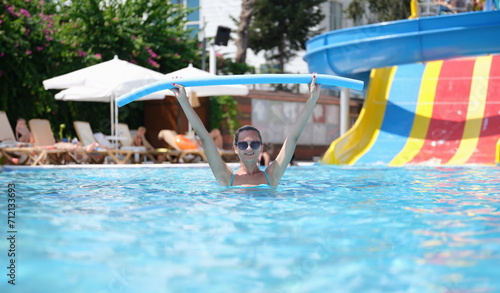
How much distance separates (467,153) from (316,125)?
7.66m

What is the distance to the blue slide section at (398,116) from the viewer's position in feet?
40.4

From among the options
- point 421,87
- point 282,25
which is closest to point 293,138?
point 421,87

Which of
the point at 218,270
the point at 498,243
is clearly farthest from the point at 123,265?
Answer: the point at 498,243

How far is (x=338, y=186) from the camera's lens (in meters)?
6.41

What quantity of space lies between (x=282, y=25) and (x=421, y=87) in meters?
13.9

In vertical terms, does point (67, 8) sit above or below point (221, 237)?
above

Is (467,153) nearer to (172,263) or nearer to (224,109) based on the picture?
(224,109)

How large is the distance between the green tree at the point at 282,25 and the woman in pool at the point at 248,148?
2119 cm

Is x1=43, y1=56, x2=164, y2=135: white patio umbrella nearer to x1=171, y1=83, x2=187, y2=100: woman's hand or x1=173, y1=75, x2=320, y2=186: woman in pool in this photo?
x1=173, y1=75, x2=320, y2=186: woman in pool

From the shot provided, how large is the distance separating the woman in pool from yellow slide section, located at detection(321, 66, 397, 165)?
6627mm

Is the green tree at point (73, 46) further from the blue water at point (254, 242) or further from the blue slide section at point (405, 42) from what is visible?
the blue water at point (254, 242)

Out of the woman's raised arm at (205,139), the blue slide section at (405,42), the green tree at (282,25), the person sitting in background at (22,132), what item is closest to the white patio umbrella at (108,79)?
the person sitting in background at (22,132)

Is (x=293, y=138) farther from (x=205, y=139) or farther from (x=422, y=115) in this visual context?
(x=422, y=115)

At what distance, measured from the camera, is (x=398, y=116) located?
13.5m
